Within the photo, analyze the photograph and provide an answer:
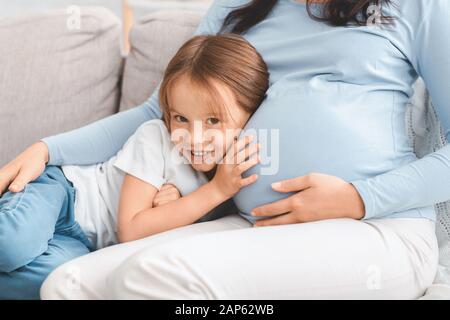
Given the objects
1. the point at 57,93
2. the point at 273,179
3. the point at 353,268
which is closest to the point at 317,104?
the point at 273,179

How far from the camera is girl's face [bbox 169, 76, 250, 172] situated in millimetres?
1211

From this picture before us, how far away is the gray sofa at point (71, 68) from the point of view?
162cm

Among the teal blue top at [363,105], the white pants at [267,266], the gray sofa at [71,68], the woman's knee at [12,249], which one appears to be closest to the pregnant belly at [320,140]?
the teal blue top at [363,105]

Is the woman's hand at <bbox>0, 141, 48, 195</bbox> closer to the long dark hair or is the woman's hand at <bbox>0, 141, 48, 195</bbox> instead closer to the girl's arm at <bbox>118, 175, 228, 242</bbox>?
the girl's arm at <bbox>118, 175, 228, 242</bbox>

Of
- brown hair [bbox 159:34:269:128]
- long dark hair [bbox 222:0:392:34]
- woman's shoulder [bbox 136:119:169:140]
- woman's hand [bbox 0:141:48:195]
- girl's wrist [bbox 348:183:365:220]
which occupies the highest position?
long dark hair [bbox 222:0:392:34]

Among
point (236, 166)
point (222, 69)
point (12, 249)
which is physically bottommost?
point (12, 249)

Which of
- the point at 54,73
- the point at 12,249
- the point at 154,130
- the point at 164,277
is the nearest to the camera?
the point at 164,277

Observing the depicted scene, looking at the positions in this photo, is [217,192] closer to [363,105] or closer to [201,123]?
[201,123]

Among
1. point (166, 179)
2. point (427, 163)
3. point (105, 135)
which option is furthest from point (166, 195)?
point (427, 163)

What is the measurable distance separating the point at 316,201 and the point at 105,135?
1.78ft

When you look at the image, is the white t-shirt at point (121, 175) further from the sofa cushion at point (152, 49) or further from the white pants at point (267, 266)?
the sofa cushion at point (152, 49)

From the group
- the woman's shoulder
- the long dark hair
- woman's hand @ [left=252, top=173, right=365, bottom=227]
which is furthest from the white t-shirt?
the long dark hair

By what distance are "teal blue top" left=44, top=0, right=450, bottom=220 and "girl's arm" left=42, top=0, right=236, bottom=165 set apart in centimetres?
3

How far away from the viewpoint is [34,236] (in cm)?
115
